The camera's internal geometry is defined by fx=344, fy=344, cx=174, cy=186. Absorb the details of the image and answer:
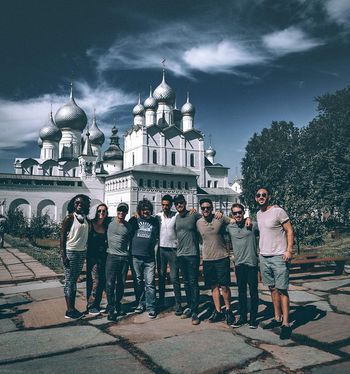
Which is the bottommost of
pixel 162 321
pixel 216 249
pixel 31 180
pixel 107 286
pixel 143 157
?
pixel 162 321

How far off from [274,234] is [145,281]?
1.95 m

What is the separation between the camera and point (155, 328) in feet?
13.8

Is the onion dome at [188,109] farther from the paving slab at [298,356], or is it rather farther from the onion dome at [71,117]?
the paving slab at [298,356]

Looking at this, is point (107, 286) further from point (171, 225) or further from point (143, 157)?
point (143, 157)

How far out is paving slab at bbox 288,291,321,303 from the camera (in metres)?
5.36

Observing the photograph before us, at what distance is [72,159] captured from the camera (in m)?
49.8

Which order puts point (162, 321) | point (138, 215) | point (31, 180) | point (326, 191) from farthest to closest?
point (31, 180) → point (326, 191) → point (138, 215) → point (162, 321)

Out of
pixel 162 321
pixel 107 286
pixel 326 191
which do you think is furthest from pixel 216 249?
pixel 326 191

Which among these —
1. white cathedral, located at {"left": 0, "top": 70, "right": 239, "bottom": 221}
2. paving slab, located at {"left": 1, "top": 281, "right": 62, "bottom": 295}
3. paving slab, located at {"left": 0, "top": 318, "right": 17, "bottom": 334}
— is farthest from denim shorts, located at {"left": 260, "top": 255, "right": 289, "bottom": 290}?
white cathedral, located at {"left": 0, "top": 70, "right": 239, "bottom": 221}

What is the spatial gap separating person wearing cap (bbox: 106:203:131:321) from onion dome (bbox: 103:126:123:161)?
1848 inches

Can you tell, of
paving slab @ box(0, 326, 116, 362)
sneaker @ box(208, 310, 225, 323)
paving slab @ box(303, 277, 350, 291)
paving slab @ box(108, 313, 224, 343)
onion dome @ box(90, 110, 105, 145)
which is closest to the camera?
paving slab @ box(0, 326, 116, 362)

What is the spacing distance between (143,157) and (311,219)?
3113cm

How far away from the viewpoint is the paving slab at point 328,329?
3.72m

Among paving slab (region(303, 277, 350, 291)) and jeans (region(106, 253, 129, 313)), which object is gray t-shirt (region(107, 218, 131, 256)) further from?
paving slab (region(303, 277, 350, 291))
